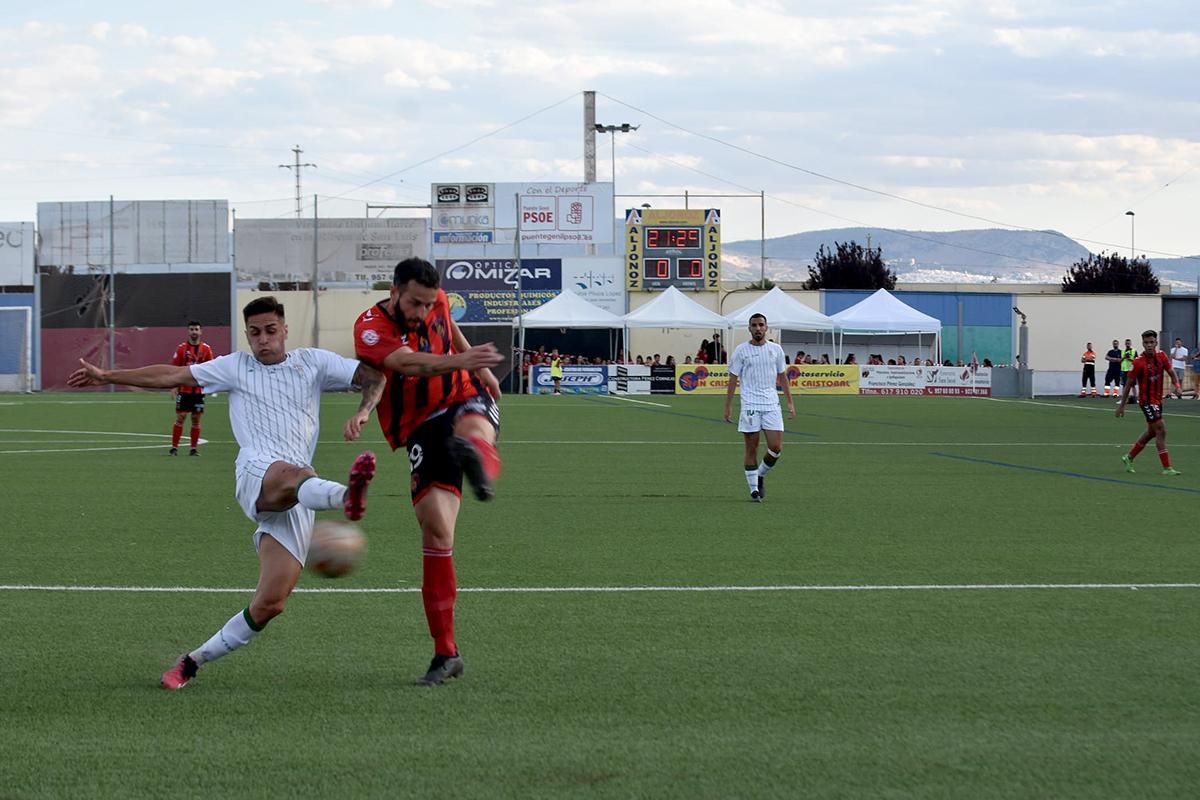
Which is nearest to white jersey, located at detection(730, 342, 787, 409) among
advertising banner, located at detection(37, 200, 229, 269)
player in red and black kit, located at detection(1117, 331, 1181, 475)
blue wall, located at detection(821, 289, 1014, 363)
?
player in red and black kit, located at detection(1117, 331, 1181, 475)

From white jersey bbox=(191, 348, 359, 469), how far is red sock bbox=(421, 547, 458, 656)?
29.6 inches

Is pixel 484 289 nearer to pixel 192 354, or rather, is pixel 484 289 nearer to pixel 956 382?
pixel 956 382

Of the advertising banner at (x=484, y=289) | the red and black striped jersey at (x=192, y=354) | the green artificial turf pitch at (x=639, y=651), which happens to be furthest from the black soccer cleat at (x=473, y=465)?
the advertising banner at (x=484, y=289)

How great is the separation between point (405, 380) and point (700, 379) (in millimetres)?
44381

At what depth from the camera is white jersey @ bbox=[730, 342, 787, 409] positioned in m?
16.5

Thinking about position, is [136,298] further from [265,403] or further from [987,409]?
[265,403]

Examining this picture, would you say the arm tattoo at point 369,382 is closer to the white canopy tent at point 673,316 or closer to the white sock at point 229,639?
the white sock at point 229,639

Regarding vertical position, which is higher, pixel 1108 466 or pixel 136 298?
pixel 136 298

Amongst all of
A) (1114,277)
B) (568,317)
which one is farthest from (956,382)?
(1114,277)

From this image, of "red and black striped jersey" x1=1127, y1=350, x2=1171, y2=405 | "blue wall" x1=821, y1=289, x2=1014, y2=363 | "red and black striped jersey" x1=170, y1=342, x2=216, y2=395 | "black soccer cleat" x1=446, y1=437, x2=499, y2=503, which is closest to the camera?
"black soccer cleat" x1=446, y1=437, x2=499, y2=503

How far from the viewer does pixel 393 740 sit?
5844 mm

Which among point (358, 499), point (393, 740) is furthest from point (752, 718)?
point (358, 499)

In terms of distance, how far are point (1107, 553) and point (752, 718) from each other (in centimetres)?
646

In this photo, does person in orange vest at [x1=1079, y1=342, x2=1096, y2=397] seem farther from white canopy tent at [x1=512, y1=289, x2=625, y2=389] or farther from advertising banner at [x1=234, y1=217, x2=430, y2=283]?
advertising banner at [x1=234, y1=217, x2=430, y2=283]
